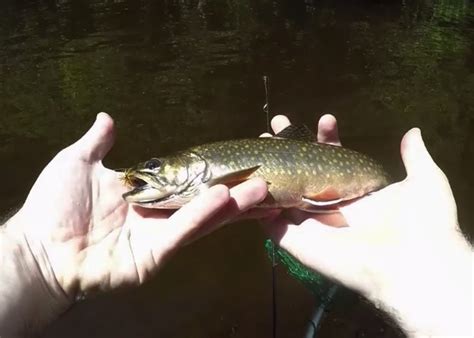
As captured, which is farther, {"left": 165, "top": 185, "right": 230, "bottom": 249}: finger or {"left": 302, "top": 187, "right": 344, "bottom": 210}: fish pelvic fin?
{"left": 302, "top": 187, "right": 344, "bottom": 210}: fish pelvic fin

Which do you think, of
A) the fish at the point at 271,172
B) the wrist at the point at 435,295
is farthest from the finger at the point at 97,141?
the wrist at the point at 435,295

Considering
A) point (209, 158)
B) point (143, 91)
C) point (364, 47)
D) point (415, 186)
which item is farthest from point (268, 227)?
point (364, 47)

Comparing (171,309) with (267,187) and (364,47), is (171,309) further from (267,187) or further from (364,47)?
(364,47)

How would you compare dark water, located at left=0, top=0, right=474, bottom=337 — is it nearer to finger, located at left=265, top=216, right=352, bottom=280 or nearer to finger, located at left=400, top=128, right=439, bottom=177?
A: finger, located at left=265, top=216, right=352, bottom=280

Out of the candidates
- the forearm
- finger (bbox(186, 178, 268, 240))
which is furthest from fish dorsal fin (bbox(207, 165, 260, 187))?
the forearm

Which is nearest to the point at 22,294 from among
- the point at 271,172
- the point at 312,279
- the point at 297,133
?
the point at 271,172
